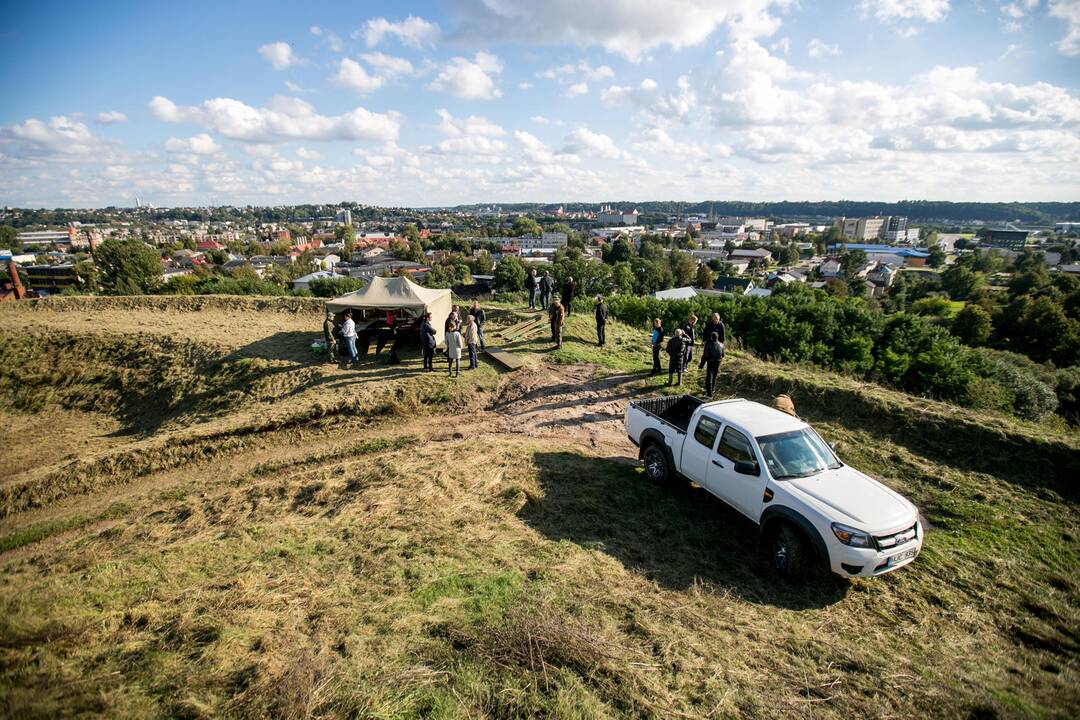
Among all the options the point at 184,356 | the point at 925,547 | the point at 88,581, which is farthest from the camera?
the point at 184,356

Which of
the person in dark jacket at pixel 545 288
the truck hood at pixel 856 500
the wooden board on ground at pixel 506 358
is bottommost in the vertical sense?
the wooden board on ground at pixel 506 358

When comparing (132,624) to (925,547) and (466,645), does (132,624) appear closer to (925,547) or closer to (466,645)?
(466,645)

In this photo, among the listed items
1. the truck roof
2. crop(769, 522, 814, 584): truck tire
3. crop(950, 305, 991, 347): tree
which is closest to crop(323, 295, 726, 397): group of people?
the truck roof

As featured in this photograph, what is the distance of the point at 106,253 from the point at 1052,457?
193ft

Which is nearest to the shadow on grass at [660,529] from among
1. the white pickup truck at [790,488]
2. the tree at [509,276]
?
the white pickup truck at [790,488]

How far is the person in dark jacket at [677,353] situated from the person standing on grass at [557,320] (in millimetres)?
3830

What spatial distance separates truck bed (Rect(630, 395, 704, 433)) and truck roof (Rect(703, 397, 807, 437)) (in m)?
0.68

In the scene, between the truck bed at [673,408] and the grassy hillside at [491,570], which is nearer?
the grassy hillside at [491,570]

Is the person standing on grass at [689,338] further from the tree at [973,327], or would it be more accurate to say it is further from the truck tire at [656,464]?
the tree at [973,327]

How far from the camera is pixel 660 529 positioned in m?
7.00

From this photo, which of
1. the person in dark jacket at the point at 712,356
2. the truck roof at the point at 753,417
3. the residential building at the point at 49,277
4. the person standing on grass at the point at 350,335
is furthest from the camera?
the residential building at the point at 49,277

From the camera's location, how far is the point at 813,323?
21.1 m

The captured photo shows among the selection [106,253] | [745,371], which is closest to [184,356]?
[745,371]

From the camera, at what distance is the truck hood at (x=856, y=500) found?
5453mm
